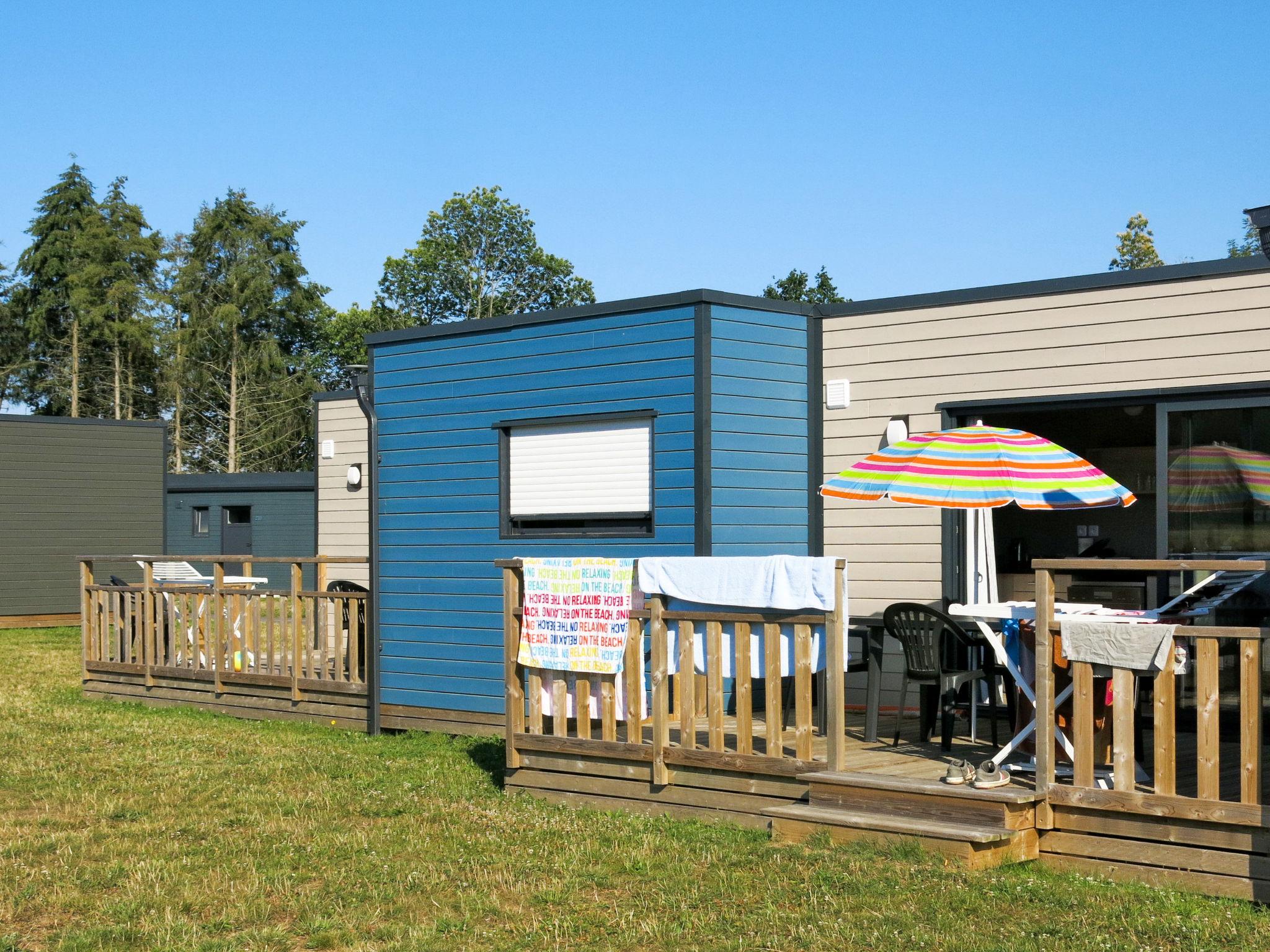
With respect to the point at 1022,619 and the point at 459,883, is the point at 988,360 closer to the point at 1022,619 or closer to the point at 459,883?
the point at 1022,619

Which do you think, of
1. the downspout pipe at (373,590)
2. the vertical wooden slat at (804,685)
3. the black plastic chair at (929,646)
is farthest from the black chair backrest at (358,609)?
the vertical wooden slat at (804,685)

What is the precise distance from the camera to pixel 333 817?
731 cm

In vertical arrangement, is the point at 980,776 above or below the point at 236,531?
below

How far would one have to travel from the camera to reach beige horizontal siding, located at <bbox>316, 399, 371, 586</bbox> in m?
15.8

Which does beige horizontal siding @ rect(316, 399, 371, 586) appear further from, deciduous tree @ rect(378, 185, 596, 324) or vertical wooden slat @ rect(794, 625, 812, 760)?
deciduous tree @ rect(378, 185, 596, 324)

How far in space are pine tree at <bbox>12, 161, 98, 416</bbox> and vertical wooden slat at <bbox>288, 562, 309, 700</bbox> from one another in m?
32.7

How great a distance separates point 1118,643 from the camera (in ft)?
18.3

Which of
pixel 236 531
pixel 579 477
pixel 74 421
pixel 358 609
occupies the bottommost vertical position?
pixel 358 609

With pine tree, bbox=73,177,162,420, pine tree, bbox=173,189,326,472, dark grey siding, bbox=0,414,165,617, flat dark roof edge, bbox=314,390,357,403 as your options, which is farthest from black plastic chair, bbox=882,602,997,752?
pine tree, bbox=73,177,162,420

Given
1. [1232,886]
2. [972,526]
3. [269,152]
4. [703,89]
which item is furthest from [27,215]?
[1232,886]

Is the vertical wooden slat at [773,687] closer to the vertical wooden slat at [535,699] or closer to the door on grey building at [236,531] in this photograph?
the vertical wooden slat at [535,699]

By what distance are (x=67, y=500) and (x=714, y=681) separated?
660 inches

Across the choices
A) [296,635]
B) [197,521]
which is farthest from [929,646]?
[197,521]

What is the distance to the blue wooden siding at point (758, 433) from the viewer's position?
877 cm
